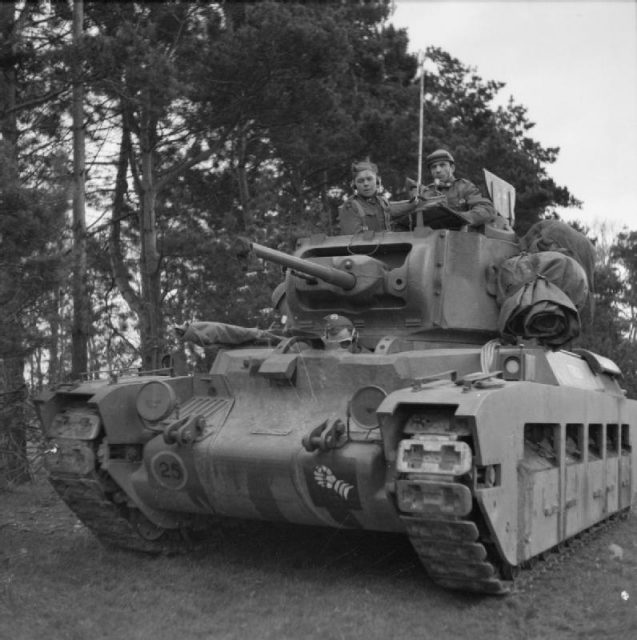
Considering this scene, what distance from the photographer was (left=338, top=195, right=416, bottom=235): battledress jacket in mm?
10133

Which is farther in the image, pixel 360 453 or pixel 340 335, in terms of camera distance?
pixel 340 335

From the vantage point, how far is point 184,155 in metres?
20.6

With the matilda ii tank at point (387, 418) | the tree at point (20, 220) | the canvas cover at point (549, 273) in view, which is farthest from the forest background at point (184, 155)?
the canvas cover at point (549, 273)

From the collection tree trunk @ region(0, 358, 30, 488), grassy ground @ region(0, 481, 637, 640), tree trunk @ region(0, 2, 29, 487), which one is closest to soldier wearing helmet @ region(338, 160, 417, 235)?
grassy ground @ region(0, 481, 637, 640)

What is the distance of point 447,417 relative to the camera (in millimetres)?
6672

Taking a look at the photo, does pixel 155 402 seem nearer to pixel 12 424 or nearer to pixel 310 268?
pixel 310 268

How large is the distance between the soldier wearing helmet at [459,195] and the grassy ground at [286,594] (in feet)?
10.9

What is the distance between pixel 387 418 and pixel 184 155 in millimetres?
14936

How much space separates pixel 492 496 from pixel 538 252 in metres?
3.59

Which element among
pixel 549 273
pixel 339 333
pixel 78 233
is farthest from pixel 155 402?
pixel 78 233

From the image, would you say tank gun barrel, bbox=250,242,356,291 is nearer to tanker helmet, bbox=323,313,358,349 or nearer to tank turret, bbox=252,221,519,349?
tank turret, bbox=252,221,519,349

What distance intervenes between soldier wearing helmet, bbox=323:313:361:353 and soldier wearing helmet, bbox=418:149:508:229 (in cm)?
186

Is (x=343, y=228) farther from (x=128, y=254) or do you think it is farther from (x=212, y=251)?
(x=128, y=254)

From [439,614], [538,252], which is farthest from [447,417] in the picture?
[538,252]
